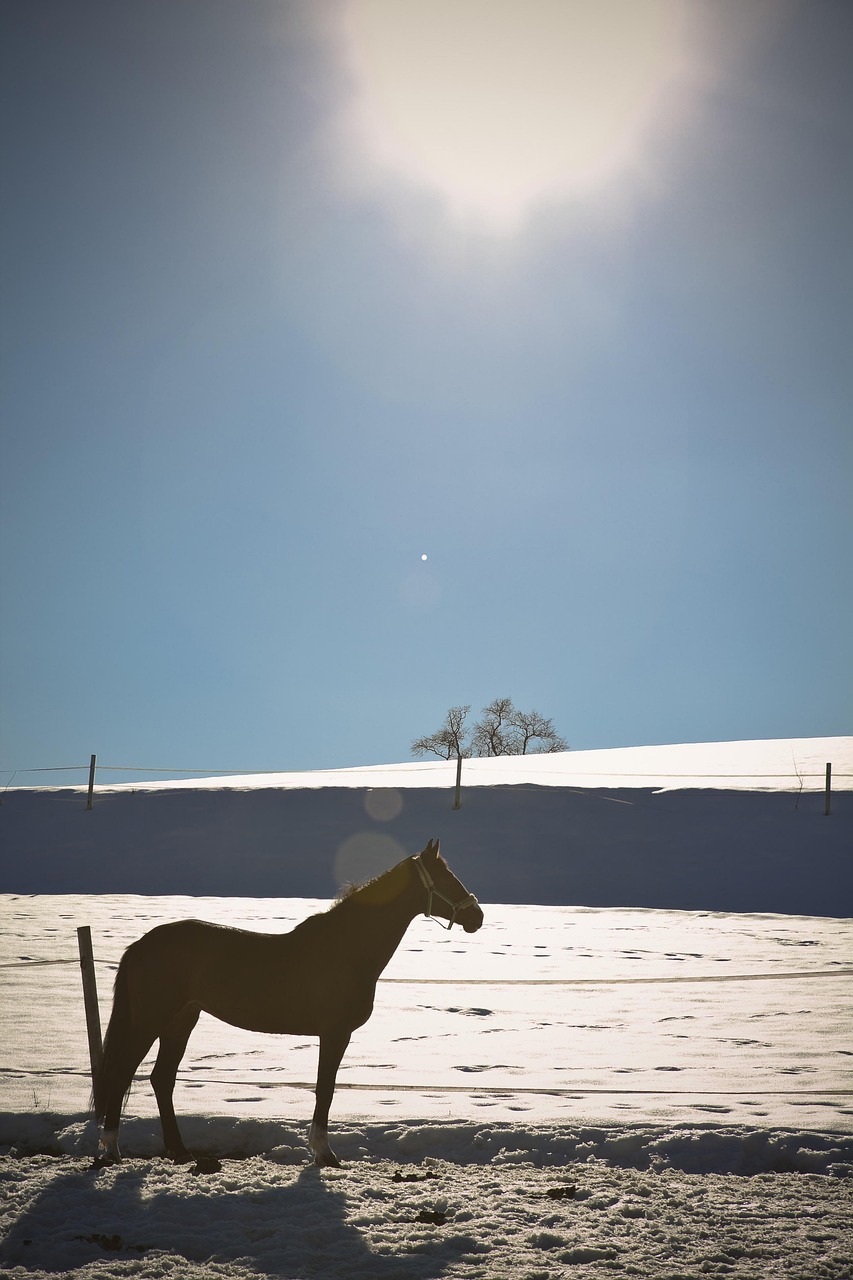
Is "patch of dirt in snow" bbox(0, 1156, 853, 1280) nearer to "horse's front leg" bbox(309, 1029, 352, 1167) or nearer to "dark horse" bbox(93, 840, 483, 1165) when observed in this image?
"horse's front leg" bbox(309, 1029, 352, 1167)

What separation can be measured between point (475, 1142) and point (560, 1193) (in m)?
0.84

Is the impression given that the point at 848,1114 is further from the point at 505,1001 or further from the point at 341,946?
the point at 505,1001

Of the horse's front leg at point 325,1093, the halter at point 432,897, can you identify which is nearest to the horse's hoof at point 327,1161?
the horse's front leg at point 325,1093

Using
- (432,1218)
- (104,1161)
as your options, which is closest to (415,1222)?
(432,1218)

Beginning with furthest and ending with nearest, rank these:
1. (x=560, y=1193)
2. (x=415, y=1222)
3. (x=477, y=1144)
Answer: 1. (x=477, y=1144)
2. (x=560, y=1193)
3. (x=415, y=1222)

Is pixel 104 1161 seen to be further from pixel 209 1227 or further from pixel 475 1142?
pixel 475 1142

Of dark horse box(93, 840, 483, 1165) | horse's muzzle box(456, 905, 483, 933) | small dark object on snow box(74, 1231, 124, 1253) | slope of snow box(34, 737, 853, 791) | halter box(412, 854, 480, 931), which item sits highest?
slope of snow box(34, 737, 853, 791)

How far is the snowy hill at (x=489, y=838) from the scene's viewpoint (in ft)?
54.9

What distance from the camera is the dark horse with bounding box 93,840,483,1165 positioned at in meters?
5.02

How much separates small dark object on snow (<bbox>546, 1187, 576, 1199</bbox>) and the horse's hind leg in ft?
6.48

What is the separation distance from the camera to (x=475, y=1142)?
5285 millimetres

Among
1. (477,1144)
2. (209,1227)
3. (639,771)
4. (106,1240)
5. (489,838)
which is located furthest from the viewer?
(639,771)

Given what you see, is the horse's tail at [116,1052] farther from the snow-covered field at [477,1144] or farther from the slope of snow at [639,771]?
the slope of snow at [639,771]

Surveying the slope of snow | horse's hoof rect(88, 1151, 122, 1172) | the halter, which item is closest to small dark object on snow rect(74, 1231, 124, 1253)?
horse's hoof rect(88, 1151, 122, 1172)
